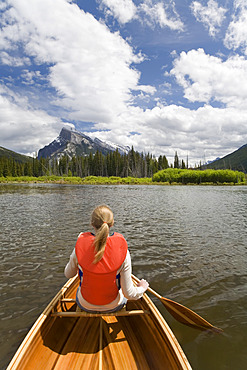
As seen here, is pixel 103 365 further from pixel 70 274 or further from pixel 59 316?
pixel 70 274

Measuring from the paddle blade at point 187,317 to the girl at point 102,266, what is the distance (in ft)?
4.26

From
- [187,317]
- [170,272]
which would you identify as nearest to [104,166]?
[170,272]

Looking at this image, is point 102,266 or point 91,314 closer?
point 102,266

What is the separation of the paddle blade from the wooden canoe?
82cm

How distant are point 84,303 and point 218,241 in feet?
30.5

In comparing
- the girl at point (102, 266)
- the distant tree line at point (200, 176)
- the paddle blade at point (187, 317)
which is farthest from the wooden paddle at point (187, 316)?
the distant tree line at point (200, 176)

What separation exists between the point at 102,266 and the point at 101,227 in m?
0.57

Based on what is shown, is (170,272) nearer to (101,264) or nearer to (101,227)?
(101,264)

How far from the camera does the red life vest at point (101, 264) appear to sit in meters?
3.25

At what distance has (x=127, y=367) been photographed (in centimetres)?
313

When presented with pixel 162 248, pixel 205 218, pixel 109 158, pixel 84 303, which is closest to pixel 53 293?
pixel 84 303

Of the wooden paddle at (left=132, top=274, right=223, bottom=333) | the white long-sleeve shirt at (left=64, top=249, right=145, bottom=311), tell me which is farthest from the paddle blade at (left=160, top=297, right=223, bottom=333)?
the white long-sleeve shirt at (left=64, top=249, right=145, bottom=311)

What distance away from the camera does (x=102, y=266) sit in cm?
325

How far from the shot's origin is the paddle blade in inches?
169
